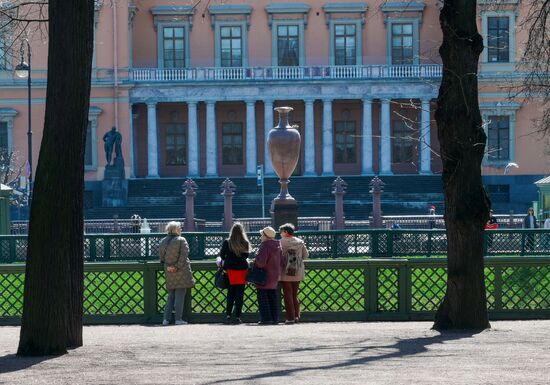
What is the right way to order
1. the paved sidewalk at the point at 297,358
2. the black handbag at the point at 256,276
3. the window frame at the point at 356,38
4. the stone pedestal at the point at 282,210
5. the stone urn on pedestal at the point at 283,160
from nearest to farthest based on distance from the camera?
1. the paved sidewalk at the point at 297,358
2. the black handbag at the point at 256,276
3. the stone urn on pedestal at the point at 283,160
4. the stone pedestal at the point at 282,210
5. the window frame at the point at 356,38

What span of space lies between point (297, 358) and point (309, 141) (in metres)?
51.2

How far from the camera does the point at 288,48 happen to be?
220 feet

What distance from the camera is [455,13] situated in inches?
681

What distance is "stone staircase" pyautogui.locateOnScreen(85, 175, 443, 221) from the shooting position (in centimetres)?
5597

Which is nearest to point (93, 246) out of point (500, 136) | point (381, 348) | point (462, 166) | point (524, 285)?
point (524, 285)

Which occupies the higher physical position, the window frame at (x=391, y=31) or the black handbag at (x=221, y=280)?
the window frame at (x=391, y=31)

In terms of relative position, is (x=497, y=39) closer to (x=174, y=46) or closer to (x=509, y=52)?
(x=509, y=52)

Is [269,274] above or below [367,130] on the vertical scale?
below

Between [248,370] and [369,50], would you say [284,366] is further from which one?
[369,50]

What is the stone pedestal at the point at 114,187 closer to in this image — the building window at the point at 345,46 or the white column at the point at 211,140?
the white column at the point at 211,140

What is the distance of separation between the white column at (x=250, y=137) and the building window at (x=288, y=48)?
10.7 feet

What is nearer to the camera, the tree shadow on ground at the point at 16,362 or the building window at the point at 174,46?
the tree shadow on ground at the point at 16,362

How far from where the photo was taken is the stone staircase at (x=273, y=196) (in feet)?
184

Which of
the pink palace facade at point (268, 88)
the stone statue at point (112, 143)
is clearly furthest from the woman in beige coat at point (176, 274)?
the pink palace facade at point (268, 88)
